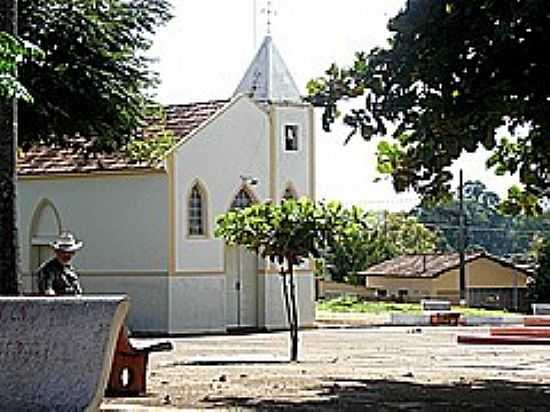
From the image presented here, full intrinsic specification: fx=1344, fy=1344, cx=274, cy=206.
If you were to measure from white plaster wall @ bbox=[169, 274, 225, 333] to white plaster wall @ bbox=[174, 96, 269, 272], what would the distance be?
408mm

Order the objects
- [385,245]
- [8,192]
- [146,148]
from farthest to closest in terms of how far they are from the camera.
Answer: [385,245], [146,148], [8,192]

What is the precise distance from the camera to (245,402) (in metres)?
13.6

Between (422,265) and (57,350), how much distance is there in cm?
6732

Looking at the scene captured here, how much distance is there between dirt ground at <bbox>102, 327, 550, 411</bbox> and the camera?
536 inches

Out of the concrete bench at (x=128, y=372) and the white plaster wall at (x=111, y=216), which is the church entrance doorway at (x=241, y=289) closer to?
the white plaster wall at (x=111, y=216)

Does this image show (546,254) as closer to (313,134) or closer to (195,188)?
(313,134)

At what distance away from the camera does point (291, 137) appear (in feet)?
139

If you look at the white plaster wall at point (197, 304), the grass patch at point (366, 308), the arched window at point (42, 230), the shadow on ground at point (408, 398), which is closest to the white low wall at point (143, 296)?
the white plaster wall at point (197, 304)

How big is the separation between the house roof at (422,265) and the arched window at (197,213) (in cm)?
3622

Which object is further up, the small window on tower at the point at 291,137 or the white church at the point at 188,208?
the small window on tower at the point at 291,137

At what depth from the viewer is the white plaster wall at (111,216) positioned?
38969 mm

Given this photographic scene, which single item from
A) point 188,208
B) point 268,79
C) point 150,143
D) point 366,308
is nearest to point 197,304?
point 188,208

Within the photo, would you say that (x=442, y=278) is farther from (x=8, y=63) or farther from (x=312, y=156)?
(x=8, y=63)

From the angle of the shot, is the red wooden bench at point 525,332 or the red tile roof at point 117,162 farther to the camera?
the red tile roof at point 117,162
